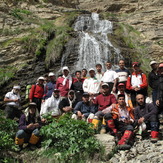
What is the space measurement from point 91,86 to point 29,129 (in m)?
2.53

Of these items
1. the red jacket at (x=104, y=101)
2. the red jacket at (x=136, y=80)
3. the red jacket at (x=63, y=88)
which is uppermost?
the red jacket at (x=136, y=80)

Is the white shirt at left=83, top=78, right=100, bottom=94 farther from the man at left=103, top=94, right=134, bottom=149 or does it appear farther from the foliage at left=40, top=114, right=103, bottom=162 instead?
the foliage at left=40, top=114, right=103, bottom=162

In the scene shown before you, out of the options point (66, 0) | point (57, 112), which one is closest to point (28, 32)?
point (57, 112)

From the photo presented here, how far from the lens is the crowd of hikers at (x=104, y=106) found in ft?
17.2

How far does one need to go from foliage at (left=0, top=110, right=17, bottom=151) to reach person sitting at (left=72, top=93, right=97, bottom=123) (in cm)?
170

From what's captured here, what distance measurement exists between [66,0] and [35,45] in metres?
21.6

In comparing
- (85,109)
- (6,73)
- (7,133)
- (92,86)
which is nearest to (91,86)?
(92,86)

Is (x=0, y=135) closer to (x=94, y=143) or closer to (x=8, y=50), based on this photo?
(x=94, y=143)

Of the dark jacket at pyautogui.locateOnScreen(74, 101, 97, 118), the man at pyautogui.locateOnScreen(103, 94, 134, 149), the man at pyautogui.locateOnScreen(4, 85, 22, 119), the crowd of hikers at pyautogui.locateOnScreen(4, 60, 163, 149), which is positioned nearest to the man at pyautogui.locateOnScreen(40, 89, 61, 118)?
the crowd of hikers at pyautogui.locateOnScreen(4, 60, 163, 149)

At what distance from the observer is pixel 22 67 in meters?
13.6

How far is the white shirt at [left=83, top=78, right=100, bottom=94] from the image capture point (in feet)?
22.8

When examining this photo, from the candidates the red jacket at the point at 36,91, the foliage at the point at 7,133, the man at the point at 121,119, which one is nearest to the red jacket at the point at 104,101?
the man at the point at 121,119

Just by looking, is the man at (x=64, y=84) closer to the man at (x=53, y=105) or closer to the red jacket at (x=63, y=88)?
the red jacket at (x=63, y=88)

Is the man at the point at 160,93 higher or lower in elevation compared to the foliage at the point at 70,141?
higher
